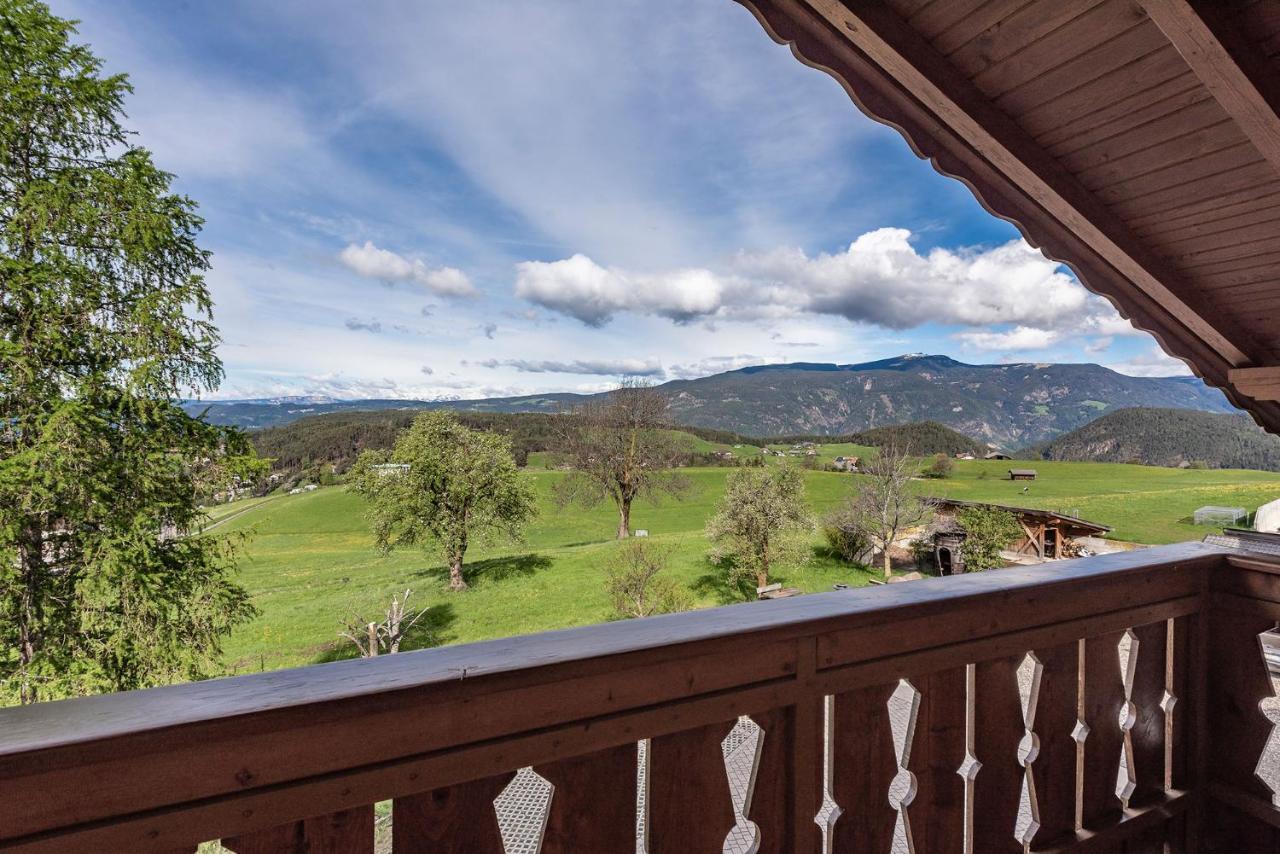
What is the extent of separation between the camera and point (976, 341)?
8462 cm

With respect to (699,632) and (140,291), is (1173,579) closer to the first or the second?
(699,632)

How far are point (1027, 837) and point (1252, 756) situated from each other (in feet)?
1.95

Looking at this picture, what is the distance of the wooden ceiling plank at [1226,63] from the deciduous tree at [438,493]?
51.0 ft

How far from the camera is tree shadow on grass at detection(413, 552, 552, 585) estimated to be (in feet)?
54.6

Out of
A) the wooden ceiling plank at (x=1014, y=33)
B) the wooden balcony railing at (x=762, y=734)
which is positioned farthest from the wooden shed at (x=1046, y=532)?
the wooden ceiling plank at (x=1014, y=33)

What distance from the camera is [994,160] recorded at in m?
1.60

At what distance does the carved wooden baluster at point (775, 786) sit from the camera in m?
0.74

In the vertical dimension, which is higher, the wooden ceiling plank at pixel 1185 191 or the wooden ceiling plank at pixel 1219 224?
the wooden ceiling plank at pixel 1185 191

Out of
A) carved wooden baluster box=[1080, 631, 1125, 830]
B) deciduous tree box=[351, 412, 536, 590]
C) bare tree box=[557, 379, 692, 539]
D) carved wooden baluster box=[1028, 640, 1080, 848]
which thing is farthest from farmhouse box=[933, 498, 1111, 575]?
carved wooden baluster box=[1028, 640, 1080, 848]

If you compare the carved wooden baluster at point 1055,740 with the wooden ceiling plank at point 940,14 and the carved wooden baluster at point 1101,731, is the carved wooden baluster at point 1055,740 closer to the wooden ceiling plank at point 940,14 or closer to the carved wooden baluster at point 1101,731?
the carved wooden baluster at point 1101,731

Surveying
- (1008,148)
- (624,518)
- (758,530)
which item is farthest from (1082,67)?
(624,518)

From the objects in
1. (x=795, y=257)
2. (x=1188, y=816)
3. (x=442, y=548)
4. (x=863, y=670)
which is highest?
(x=795, y=257)

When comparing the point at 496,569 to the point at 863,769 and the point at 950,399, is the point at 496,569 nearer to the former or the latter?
the point at 863,769

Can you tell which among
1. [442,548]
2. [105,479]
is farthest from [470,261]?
[105,479]
